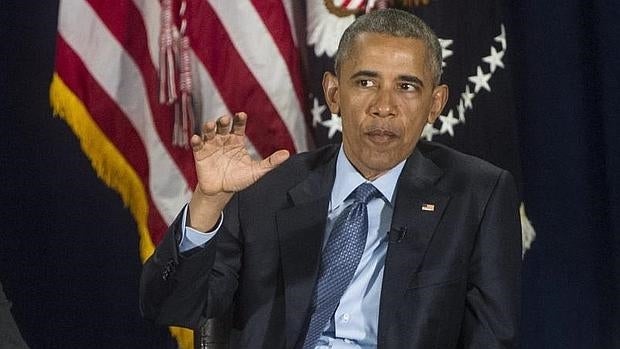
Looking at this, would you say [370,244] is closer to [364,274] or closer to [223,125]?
[364,274]

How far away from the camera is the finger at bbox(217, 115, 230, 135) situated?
6.86 ft

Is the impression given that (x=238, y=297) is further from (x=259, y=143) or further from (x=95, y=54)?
(x=95, y=54)

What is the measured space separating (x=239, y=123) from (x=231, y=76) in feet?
3.57

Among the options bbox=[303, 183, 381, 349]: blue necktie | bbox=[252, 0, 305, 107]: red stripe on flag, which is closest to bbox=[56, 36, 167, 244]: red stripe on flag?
bbox=[252, 0, 305, 107]: red stripe on flag

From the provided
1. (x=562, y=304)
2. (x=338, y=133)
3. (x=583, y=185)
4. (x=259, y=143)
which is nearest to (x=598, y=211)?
(x=583, y=185)

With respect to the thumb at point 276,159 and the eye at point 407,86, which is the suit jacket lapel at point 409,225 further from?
the thumb at point 276,159

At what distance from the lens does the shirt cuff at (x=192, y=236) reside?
221 centimetres

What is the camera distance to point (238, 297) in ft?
7.95

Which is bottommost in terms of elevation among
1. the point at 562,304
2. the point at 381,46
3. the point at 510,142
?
the point at 562,304

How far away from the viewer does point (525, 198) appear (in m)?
3.36

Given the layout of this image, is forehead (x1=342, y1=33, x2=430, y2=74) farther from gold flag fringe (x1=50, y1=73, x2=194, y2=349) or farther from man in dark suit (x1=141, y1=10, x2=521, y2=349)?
gold flag fringe (x1=50, y1=73, x2=194, y2=349)

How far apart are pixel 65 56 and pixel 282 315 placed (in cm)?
120

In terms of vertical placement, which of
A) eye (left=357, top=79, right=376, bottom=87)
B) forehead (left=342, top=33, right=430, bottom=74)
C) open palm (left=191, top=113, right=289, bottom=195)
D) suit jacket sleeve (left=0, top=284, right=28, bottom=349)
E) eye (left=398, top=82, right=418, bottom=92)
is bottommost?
suit jacket sleeve (left=0, top=284, right=28, bottom=349)

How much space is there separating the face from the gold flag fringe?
1034mm
